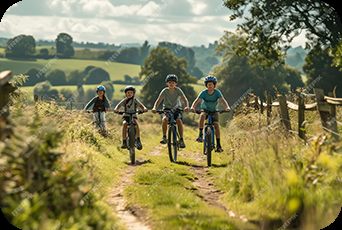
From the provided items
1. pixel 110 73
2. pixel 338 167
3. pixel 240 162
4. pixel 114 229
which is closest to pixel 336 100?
pixel 338 167

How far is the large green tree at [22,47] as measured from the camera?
590 ft

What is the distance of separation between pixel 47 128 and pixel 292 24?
2265 centimetres

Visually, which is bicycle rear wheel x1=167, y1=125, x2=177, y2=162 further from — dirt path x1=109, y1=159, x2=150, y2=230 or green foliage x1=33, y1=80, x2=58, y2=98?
green foliage x1=33, y1=80, x2=58, y2=98

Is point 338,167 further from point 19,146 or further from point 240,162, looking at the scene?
point 19,146

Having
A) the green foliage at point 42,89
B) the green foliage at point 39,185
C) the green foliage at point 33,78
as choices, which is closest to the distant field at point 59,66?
the green foliage at point 33,78

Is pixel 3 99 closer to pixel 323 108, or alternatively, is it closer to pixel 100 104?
pixel 323 108

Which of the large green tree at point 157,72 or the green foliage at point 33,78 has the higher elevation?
the large green tree at point 157,72

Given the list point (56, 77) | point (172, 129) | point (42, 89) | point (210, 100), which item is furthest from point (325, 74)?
point (56, 77)

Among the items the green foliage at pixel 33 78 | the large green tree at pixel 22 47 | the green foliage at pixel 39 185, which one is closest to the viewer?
the green foliage at pixel 39 185

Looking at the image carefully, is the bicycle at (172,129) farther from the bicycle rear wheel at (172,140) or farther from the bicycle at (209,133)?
the bicycle at (209,133)

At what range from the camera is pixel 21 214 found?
4578mm

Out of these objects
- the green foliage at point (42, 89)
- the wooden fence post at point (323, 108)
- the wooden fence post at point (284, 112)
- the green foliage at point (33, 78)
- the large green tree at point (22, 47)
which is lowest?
the green foliage at point (42, 89)

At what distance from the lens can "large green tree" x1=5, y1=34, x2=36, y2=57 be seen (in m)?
180

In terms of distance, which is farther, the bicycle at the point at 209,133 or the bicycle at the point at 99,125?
the bicycle at the point at 99,125
